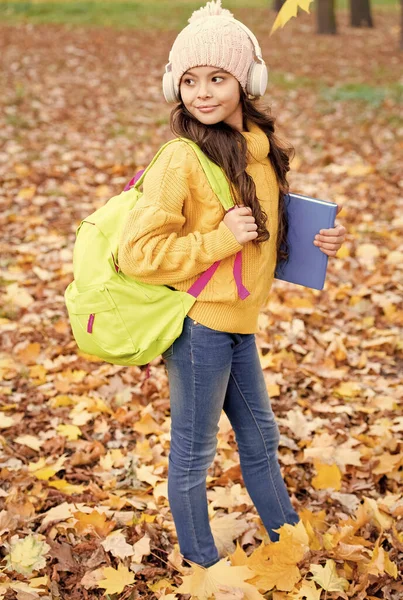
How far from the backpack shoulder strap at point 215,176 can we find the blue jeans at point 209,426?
0.39 meters

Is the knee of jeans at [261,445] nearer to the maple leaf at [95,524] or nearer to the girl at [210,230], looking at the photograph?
the girl at [210,230]

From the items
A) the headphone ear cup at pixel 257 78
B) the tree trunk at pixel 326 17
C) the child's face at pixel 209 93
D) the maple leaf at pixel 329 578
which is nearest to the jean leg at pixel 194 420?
the maple leaf at pixel 329 578

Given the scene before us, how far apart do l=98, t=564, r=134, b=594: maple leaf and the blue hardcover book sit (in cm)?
119

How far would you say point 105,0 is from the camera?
70.5 feet

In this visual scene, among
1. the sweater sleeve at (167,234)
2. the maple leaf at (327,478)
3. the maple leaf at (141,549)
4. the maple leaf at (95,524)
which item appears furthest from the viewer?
the maple leaf at (327,478)

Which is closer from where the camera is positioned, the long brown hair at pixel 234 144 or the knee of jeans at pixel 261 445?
the long brown hair at pixel 234 144

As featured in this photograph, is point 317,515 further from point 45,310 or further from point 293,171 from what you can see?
point 293,171

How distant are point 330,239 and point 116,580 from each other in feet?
4.60

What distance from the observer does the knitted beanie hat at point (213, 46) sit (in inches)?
77.8

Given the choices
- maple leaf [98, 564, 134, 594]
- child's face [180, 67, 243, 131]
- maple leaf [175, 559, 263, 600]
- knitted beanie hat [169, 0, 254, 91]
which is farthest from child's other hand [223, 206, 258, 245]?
maple leaf [98, 564, 134, 594]

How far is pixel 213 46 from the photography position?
1.97 m

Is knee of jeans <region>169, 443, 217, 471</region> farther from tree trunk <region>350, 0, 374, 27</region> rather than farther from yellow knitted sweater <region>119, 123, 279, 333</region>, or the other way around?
tree trunk <region>350, 0, 374, 27</region>

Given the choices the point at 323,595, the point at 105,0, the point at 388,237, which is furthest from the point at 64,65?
the point at 323,595

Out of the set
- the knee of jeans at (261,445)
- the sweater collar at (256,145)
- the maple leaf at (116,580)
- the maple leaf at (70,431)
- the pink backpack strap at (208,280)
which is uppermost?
the sweater collar at (256,145)
